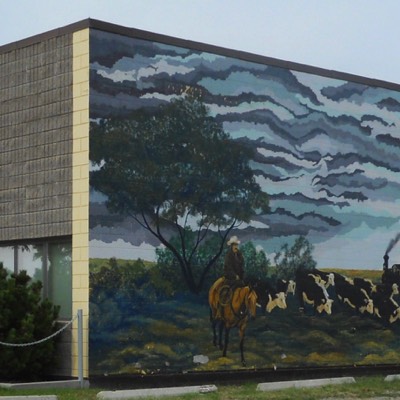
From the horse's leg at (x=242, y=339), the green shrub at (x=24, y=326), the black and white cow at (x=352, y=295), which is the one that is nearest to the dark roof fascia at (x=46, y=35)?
the green shrub at (x=24, y=326)

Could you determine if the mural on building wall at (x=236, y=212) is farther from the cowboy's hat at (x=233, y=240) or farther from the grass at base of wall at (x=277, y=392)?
the grass at base of wall at (x=277, y=392)

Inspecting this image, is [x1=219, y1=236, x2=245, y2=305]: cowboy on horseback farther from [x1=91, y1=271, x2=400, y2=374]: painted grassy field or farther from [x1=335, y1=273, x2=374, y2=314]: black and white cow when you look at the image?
[x1=335, y1=273, x2=374, y2=314]: black and white cow

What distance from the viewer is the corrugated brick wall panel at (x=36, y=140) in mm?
21078

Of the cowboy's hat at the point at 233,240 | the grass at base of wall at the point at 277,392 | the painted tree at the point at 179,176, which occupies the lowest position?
the grass at base of wall at the point at 277,392

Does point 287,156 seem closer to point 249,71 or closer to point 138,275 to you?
point 249,71

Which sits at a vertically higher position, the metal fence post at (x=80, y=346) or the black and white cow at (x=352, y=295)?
the black and white cow at (x=352, y=295)

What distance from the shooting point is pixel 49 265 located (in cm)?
2172

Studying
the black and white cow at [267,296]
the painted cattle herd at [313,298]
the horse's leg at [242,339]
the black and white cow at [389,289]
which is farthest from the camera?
the black and white cow at [389,289]

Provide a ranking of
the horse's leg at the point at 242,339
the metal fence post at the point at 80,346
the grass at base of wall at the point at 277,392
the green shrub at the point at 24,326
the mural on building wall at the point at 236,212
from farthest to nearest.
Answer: the horse's leg at the point at 242,339, the mural on building wall at the point at 236,212, the metal fence post at the point at 80,346, the green shrub at the point at 24,326, the grass at base of wall at the point at 277,392

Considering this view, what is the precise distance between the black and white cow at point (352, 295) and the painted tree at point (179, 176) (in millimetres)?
3102

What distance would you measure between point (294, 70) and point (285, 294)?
16.5ft

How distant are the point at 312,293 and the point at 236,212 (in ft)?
9.87

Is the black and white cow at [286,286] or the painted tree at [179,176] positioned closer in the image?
the painted tree at [179,176]

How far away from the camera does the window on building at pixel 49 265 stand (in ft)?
69.9
